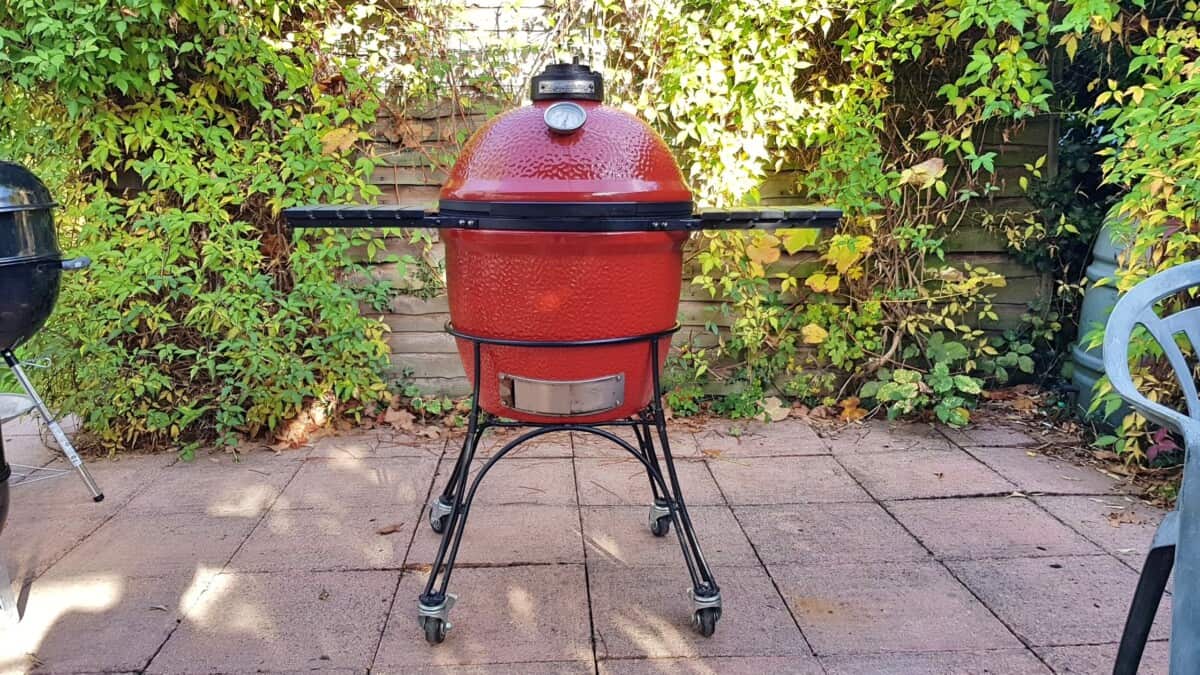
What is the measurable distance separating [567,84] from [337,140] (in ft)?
5.44

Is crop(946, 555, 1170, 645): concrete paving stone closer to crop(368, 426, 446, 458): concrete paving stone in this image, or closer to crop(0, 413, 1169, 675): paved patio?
crop(0, 413, 1169, 675): paved patio

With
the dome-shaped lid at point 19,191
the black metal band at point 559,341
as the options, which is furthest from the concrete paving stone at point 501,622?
the dome-shaped lid at point 19,191

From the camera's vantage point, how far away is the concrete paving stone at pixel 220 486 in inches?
101

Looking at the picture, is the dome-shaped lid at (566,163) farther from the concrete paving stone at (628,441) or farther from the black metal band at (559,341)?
the concrete paving stone at (628,441)

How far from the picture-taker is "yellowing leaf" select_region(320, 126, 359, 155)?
3023 mm

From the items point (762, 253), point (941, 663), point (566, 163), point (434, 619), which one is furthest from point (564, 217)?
point (762, 253)

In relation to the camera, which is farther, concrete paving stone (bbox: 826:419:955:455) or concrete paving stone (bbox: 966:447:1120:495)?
concrete paving stone (bbox: 826:419:955:455)

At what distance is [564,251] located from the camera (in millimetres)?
1638

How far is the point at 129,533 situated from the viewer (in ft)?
7.79

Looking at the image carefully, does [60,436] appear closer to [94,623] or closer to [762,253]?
[94,623]

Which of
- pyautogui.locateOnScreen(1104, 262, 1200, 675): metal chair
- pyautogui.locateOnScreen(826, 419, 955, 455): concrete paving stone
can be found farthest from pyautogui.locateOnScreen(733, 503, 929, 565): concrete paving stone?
pyautogui.locateOnScreen(1104, 262, 1200, 675): metal chair

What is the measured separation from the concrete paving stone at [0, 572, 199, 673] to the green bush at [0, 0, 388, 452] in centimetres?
106

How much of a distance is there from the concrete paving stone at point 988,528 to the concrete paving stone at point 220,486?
225 centimetres

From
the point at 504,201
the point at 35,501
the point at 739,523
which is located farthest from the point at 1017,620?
the point at 35,501
